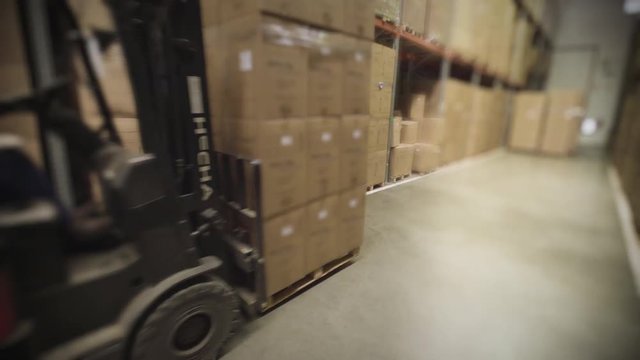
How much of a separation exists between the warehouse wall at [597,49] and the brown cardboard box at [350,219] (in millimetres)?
13176

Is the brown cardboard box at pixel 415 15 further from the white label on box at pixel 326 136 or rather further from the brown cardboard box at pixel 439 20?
the white label on box at pixel 326 136

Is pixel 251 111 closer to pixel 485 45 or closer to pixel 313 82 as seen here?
pixel 313 82

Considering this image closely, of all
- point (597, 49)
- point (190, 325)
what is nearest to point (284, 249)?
point (190, 325)

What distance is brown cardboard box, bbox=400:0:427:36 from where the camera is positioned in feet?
6.80

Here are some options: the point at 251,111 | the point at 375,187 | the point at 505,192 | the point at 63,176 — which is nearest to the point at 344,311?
the point at 375,187

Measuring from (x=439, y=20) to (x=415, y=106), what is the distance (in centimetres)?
79

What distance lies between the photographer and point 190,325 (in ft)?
5.38

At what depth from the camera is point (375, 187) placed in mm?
2451

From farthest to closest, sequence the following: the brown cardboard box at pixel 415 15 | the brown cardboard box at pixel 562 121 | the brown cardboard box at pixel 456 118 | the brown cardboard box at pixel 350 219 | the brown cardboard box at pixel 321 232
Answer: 1. the brown cardboard box at pixel 562 121
2. the brown cardboard box at pixel 456 118
3. the brown cardboard box at pixel 350 219
4. the brown cardboard box at pixel 321 232
5. the brown cardboard box at pixel 415 15

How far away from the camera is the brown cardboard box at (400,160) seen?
2.17m

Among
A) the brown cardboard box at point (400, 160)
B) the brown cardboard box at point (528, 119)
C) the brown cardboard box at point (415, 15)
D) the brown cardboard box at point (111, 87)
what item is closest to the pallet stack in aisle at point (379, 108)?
the brown cardboard box at point (400, 160)

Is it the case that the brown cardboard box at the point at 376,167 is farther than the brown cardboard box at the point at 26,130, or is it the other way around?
the brown cardboard box at the point at 376,167

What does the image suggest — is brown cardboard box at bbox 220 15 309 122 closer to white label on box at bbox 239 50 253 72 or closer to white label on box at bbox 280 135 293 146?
white label on box at bbox 239 50 253 72

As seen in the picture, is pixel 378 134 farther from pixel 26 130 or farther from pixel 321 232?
pixel 26 130
